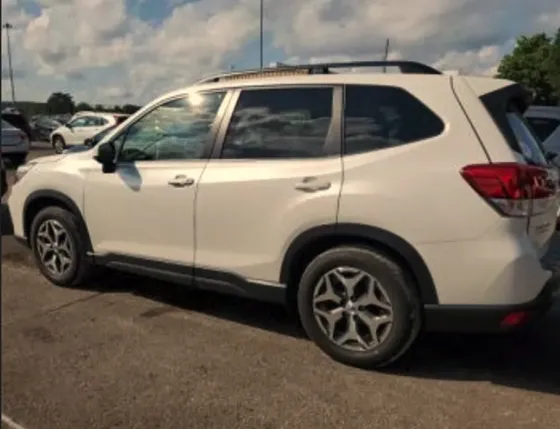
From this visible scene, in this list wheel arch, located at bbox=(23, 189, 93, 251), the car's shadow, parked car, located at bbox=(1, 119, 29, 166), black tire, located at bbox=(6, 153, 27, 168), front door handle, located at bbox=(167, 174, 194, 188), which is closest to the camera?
the car's shadow

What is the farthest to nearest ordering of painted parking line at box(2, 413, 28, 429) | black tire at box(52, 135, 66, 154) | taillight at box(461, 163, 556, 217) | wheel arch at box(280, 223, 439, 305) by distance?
black tire at box(52, 135, 66, 154) < wheel arch at box(280, 223, 439, 305) < taillight at box(461, 163, 556, 217) < painted parking line at box(2, 413, 28, 429)

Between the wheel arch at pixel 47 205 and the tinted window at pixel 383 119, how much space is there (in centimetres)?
227

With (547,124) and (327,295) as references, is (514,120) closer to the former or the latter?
(327,295)

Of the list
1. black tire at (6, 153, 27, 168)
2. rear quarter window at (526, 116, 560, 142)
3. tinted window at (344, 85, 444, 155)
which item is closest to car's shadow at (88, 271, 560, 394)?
tinted window at (344, 85, 444, 155)

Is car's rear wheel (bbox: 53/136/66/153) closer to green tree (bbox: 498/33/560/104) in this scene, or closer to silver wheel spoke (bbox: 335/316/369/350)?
silver wheel spoke (bbox: 335/316/369/350)

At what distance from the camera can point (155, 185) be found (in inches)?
175

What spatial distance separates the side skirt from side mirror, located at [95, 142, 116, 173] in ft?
2.06

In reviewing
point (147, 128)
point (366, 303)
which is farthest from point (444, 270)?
point (147, 128)

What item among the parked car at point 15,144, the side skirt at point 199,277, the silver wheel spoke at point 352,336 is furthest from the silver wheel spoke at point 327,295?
the parked car at point 15,144

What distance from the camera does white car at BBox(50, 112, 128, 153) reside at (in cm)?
2441

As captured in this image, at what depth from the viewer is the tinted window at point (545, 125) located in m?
7.95

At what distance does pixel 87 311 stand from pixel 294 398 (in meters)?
1.94

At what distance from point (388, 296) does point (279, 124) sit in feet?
4.14

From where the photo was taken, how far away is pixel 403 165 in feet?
11.6
